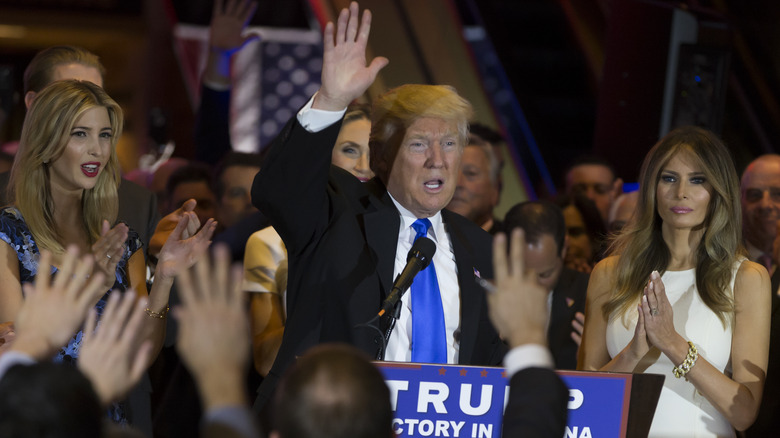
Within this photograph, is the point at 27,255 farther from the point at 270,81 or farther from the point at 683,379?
the point at 270,81

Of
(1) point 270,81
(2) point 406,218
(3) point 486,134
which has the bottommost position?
(2) point 406,218

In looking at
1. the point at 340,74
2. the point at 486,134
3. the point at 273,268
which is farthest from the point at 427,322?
the point at 486,134

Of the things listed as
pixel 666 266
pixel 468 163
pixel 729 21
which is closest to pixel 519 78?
pixel 729 21

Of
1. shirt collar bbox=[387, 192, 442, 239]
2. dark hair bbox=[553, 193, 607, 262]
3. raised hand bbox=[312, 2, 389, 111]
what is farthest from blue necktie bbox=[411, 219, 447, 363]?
dark hair bbox=[553, 193, 607, 262]

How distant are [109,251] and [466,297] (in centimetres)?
99

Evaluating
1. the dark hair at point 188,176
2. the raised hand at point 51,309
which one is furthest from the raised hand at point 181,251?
the dark hair at point 188,176

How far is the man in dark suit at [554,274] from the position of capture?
4.21m

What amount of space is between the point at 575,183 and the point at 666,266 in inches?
98.3

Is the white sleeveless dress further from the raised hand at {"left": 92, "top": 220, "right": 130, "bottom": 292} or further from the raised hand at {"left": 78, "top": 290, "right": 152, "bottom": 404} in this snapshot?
the raised hand at {"left": 78, "top": 290, "right": 152, "bottom": 404}

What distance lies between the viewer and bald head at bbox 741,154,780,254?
458 centimetres

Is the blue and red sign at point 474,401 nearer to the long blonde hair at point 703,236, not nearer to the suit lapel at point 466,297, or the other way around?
the suit lapel at point 466,297

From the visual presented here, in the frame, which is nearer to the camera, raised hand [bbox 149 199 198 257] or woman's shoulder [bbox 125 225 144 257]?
woman's shoulder [bbox 125 225 144 257]

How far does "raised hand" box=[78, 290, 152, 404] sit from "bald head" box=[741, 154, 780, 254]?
3437 mm

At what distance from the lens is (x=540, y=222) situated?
4324 millimetres
